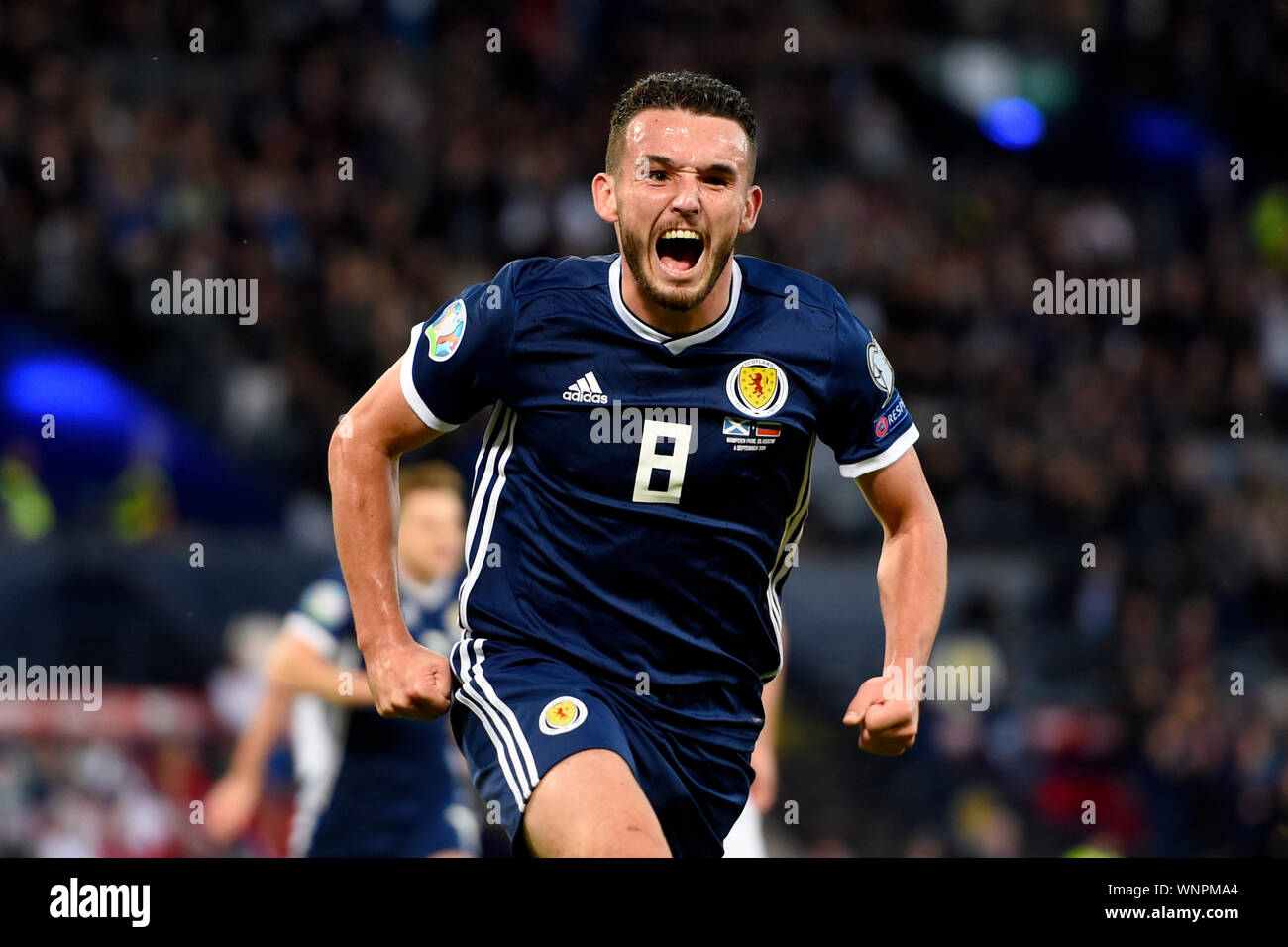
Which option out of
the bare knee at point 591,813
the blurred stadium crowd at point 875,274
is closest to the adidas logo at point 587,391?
the bare knee at point 591,813

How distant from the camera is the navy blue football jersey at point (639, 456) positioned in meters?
4.27

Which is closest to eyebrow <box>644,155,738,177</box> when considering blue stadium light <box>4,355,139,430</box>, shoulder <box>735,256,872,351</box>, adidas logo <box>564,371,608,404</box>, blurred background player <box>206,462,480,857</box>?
shoulder <box>735,256,872,351</box>

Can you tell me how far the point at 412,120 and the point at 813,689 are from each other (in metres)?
6.60

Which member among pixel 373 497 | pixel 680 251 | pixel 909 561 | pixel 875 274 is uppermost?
pixel 875 274

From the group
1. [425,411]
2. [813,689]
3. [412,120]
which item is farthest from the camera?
[412,120]

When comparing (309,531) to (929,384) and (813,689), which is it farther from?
(929,384)

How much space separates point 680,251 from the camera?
4383 millimetres

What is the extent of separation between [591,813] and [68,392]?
933 cm

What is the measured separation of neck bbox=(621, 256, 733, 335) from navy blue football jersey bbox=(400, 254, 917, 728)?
23mm

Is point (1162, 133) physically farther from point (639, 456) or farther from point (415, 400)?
point (415, 400)

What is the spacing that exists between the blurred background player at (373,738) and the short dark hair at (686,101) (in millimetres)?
2651

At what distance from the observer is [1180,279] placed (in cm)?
1538

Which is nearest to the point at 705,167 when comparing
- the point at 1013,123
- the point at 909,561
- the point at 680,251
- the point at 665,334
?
the point at 680,251

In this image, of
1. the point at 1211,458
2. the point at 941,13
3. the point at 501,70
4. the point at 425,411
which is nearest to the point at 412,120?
the point at 501,70
